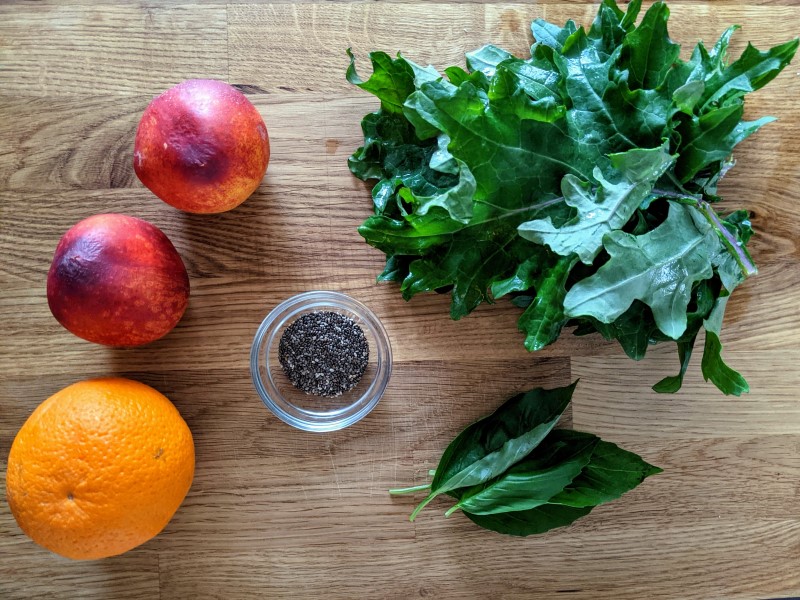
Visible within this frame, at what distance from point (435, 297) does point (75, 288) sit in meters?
0.44

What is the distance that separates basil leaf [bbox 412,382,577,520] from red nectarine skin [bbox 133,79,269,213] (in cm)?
43

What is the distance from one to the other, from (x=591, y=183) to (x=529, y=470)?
0.37m

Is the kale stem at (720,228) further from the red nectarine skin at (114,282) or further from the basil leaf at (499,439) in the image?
the red nectarine skin at (114,282)


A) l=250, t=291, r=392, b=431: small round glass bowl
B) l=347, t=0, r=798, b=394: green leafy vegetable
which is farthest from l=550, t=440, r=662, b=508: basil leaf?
l=250, t=291, r=392, b=431: small round glass bowl

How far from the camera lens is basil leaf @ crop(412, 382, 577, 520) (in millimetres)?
810

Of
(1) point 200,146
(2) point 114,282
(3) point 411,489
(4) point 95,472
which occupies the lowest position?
(3) point 411,489

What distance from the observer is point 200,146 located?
0.73m

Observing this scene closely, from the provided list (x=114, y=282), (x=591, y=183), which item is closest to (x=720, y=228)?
(x=591, y=183)

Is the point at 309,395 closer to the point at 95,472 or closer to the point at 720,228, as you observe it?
the point at 95,472

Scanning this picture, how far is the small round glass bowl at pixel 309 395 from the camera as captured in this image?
85 cm

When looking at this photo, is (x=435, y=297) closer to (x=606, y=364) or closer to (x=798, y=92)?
(x=606, y=364)

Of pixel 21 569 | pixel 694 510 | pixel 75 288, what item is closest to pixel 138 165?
pixel 75 288

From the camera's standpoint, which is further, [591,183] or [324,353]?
[324,353]

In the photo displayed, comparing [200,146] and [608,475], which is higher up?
[200,146]
